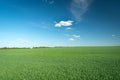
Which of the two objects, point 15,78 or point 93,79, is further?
point 15,78

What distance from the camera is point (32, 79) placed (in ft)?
40.5

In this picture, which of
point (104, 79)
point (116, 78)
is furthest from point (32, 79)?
point (116, 78)

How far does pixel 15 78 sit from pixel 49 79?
3.04 metres

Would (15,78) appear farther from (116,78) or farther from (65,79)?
(116,78)

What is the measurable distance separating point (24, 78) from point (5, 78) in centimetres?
171

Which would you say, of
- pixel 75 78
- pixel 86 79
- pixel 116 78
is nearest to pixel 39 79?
pixel 75 78

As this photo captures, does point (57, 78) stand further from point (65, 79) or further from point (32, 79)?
point (32, 79)

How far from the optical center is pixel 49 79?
12.1 metres

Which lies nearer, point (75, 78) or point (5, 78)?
point (75, 78)

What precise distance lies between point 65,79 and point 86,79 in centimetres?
165

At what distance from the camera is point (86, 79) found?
1175 cm

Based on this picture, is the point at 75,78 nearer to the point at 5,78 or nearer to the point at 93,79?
the point at 93,79

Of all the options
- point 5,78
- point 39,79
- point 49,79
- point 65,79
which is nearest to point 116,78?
point 65,79

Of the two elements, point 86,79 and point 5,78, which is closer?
point 86,79
